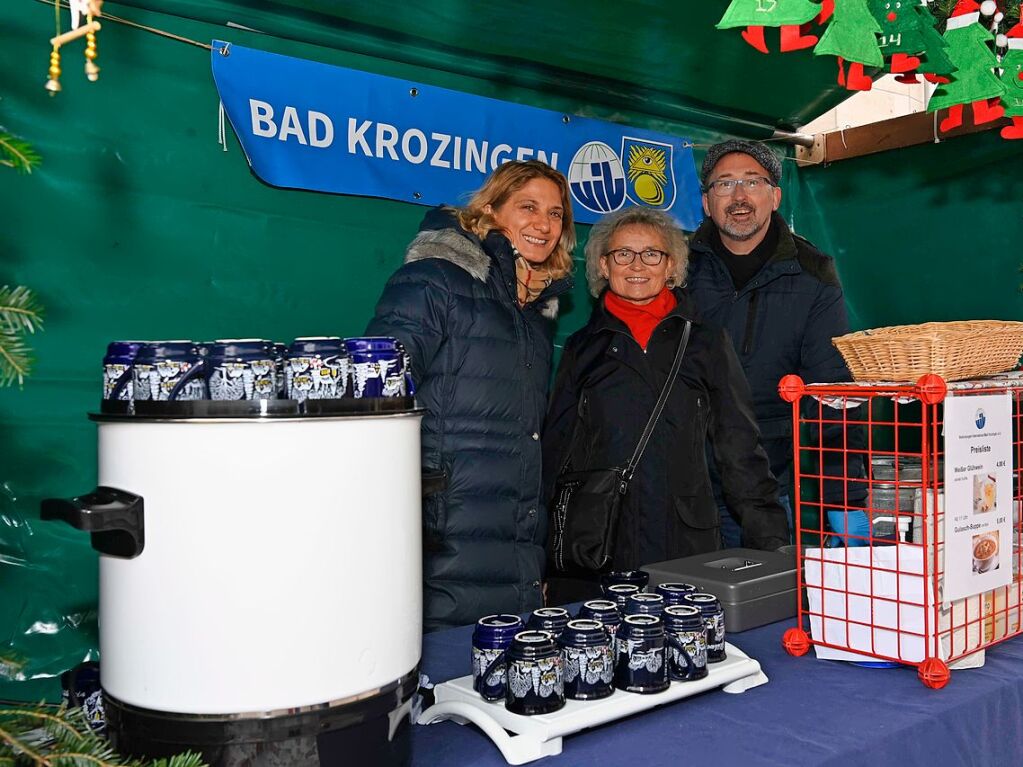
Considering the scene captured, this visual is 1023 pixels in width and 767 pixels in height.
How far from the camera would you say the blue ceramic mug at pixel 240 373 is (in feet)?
2.72

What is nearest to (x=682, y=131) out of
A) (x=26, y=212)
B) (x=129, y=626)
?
(x=26, y=212)

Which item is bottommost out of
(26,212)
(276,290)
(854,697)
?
(854,697)

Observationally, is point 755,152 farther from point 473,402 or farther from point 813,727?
point 813,727

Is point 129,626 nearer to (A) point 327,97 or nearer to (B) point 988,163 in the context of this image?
(A) point 327,97

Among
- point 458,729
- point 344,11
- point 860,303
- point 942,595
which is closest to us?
point 458,729

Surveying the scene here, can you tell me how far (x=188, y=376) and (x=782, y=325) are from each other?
2.14 meters

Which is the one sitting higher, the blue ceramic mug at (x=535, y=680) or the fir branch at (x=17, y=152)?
the fir branch at (x=17, y=152)

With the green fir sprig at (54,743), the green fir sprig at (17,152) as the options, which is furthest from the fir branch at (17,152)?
the green fir sprig at (54,743)

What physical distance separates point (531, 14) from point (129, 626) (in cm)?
200

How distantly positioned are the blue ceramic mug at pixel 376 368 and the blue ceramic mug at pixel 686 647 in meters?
0.48

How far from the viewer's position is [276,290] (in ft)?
7.51

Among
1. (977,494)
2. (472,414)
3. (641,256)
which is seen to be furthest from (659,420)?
(977,494)

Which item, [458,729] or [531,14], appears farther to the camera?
[531,14]

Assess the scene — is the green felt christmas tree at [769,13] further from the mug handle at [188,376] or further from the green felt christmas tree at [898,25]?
the mug handle at [188,376]
